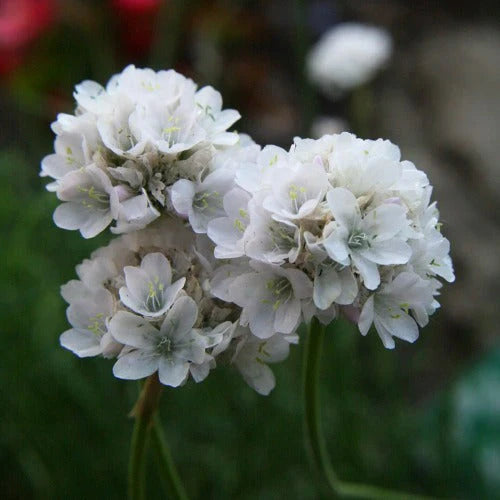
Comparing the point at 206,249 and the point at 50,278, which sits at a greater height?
the point at 206,249

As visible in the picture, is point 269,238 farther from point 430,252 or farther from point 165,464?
point 165,464

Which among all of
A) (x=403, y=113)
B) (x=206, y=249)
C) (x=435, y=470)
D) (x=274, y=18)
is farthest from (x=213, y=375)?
(x=274, y=18)

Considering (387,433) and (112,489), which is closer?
(112,489)

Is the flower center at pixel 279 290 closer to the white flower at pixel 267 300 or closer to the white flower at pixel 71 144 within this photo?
the white flower at pixel 267 300

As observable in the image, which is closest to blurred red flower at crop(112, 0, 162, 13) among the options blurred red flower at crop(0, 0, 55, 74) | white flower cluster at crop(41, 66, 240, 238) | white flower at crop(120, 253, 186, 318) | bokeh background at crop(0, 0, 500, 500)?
bokeh background at crop(0, 0, 500, 500)

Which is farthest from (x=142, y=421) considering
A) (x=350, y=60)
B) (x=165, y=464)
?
(x=350, y=60)

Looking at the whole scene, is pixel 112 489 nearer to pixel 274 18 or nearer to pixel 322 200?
pixel 322 200
